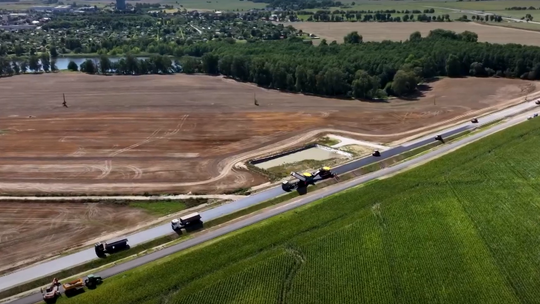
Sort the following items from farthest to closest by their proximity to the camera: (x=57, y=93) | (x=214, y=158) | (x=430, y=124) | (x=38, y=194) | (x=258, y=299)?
(x=57, y=93) < (x=430, y=124) < (x=214, y=158) < (x=38, y=194) < (x=258, y=299)

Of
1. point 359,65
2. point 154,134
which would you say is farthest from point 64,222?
point 359,65

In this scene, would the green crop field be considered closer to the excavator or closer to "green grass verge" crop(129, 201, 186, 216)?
the excavator

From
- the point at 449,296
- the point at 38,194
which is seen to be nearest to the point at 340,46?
the point at 38,194

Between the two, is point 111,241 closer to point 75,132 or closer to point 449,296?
point 449,296

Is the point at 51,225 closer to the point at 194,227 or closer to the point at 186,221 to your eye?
the point at 186,221

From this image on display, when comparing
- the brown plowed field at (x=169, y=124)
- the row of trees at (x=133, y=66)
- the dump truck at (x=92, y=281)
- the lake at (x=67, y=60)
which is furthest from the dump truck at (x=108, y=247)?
the lake at (x=67, y=60)
